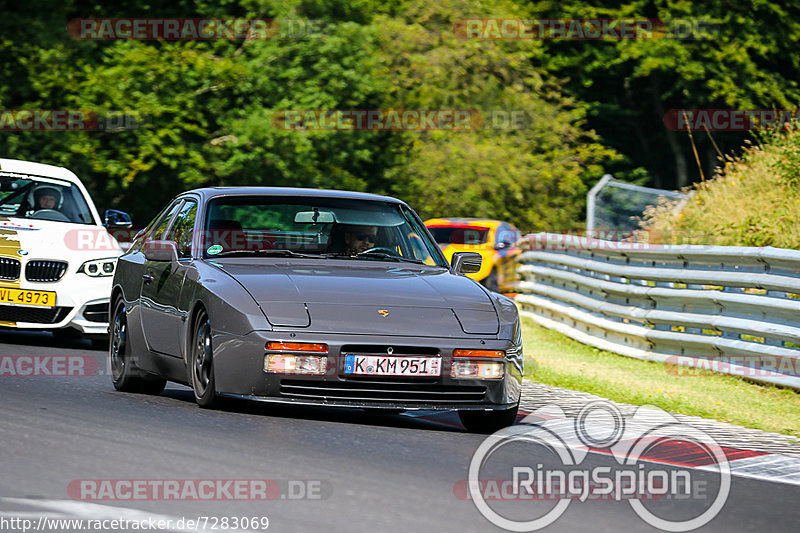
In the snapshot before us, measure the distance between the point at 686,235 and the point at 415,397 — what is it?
34.8 feet

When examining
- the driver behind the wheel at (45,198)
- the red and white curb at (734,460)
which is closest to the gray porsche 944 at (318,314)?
the red and white curb at (734,460)

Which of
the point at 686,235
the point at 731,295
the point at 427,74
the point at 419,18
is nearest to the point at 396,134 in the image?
the point at 427,74

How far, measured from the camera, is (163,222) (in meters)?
10.7

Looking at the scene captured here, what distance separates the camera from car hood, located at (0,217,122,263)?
13500mm

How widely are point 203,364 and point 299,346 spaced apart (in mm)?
823

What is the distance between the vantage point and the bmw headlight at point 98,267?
44.8 feet

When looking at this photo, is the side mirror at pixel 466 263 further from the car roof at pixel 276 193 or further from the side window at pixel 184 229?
the side window at pixel 184 229

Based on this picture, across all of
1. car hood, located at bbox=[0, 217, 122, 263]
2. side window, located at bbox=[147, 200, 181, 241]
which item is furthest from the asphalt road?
car hood, located at bbox=[0, 217, 122, 263]

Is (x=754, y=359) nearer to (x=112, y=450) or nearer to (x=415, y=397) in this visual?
(x=415, y=397)

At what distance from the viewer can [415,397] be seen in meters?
8.20

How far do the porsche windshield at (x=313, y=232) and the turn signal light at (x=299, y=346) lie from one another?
1.38m

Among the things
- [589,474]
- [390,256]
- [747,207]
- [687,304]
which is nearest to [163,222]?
[390,256]

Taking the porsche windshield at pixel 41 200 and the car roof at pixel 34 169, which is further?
the car roof at pixel 34 169

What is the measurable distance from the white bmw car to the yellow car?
11.7 m
